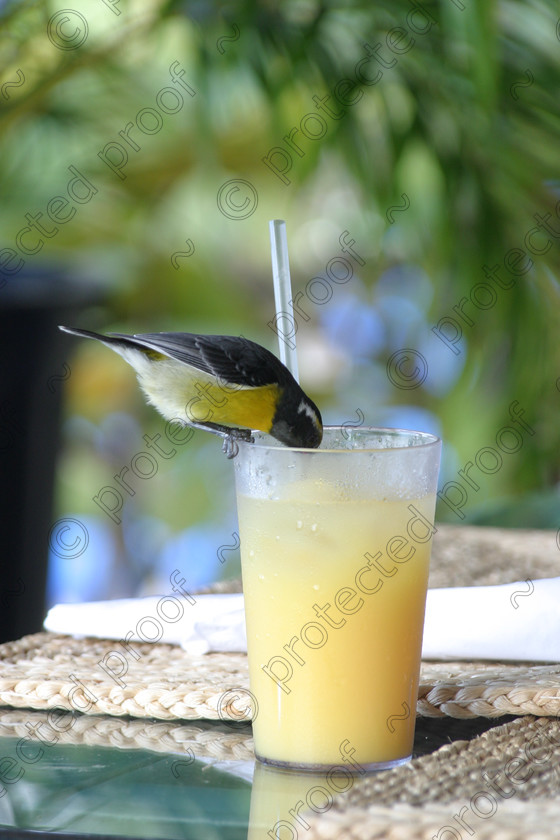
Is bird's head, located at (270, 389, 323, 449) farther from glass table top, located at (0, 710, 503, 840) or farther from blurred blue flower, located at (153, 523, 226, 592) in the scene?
blurred blue flower, located at (153, 523, 226, 592)

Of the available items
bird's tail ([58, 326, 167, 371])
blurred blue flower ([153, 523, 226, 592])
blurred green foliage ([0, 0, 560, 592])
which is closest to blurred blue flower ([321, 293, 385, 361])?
blurred green foliage ([0, 0, 560, 592])

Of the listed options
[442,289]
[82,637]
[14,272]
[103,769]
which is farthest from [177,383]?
[442,289]

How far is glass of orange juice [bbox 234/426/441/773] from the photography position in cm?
53

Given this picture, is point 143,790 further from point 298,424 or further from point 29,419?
point 29,419

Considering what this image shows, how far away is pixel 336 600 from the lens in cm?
53

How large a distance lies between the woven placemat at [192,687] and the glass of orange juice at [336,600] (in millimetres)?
52

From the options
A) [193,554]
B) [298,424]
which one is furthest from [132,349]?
[193,554]

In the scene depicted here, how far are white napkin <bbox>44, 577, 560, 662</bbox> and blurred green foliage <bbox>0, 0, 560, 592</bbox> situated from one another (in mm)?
569

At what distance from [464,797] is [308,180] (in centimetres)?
169

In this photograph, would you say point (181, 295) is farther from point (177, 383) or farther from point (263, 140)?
point (177, 383)

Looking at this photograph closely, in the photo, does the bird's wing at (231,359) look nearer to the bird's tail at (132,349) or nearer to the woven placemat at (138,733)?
the bird's tail at (132,349)

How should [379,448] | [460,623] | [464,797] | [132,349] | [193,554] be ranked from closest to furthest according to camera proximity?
[464,797], [379,448], [460,623], [132,349], [193,554]

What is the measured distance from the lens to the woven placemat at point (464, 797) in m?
0.39

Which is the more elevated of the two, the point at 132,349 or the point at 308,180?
the point at 308,180
